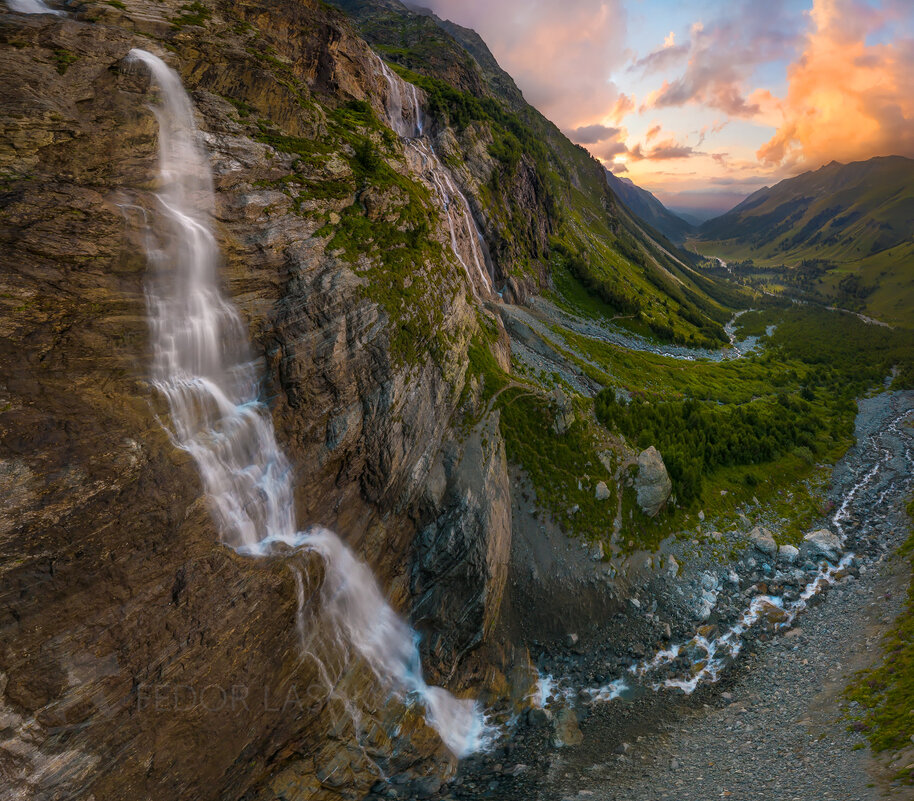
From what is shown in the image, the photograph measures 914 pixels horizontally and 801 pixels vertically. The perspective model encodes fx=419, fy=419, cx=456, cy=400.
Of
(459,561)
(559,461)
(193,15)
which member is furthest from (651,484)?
(193,15)

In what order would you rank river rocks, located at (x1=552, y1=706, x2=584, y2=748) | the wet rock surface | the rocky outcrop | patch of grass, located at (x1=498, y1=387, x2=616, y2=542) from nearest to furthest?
the wet rock surface → river rocks, located at (x1=552, y1=706, x2=584, y2=748) → the rocky outcrop → patch of grass, located at (x1=498, y1=387, x2=616, y2=542)

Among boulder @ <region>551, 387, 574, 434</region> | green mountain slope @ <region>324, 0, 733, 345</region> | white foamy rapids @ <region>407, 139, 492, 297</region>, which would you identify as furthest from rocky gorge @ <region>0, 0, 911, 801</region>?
green mountain slope @ <region>324, 0, 733, 345</region>

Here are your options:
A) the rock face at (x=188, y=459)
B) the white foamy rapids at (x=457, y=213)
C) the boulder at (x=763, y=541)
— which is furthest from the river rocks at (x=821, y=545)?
the white foamy rapids at (x=457, y=213)

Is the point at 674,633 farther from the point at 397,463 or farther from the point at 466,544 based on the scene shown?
the point at 397,463

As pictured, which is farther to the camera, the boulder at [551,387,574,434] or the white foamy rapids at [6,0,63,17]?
the boulder at [551,387,574,434]

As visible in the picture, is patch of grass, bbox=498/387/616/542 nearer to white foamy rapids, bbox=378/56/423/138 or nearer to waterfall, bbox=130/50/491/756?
waterfall, bbox=130/50/491/756
